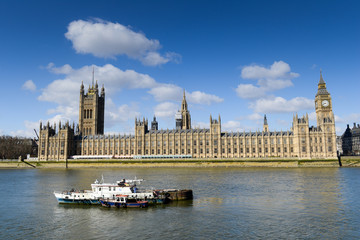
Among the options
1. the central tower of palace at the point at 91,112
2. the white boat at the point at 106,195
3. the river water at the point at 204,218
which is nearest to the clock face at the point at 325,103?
the river water at the point at 204,218

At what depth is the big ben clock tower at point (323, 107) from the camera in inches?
4983

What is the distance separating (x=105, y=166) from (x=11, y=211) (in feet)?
287

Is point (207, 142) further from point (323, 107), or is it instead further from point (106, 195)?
point (106, 195)

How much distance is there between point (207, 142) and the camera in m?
138

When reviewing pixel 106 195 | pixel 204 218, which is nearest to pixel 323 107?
pixel 106 195

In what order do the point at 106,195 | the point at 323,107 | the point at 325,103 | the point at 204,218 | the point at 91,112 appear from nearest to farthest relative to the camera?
the point at 204,218 → the point at 106,195 → the point at 323,107 → the point at 325,103 → the point at 91,112

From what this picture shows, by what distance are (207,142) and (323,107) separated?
52.1m

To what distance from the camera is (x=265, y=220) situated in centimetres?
3216

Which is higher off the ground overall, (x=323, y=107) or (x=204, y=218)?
(x=323, y=107)

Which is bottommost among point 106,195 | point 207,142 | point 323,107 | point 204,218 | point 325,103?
point 204,218

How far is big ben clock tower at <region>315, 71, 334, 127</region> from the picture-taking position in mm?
126562

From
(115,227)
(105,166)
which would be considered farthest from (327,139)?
(115,227)

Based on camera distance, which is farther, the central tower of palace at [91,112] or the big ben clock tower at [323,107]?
the central tower of palace at [91,112]

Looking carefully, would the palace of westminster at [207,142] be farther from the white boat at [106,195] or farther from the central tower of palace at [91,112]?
the white boat at [106,195]
